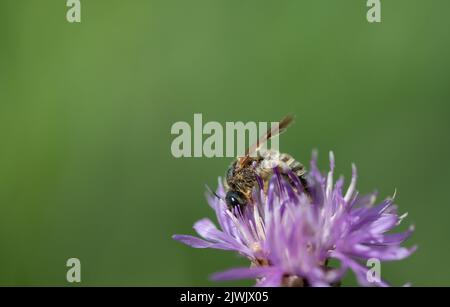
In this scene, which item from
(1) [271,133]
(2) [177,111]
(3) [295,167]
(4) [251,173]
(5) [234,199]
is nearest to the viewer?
(3) [295,167]

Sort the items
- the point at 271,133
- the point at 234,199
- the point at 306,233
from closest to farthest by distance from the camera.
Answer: the point at 306,233 → the point at 234,199 → the point at 271,133

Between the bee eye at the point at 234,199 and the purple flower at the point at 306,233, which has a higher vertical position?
the bee eye at the point at 234,199

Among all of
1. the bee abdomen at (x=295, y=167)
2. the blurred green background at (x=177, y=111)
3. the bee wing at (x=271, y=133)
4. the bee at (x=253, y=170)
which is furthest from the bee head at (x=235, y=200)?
the blurred green background at (x=177, y=111)

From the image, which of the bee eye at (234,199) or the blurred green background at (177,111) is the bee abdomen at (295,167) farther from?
the blurred green background at (177,111)

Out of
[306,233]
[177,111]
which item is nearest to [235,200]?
[306,233]

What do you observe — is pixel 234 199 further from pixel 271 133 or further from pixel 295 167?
pixel 271 133

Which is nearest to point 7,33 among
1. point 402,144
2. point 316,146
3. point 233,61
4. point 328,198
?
point 233,61

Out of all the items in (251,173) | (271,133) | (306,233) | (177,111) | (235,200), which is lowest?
(306,233)

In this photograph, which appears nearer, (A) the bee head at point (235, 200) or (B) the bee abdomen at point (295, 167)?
(B) the bee abdomen at point (295, 167)
